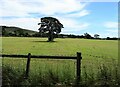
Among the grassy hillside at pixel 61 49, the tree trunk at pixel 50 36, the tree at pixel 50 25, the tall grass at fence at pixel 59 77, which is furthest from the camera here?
the tree at pixel 50 25

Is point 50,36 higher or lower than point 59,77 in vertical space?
higher

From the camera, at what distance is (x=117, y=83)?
1018cm

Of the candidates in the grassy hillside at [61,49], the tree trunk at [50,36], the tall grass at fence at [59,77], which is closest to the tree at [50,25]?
the tree trunk at [50,36]

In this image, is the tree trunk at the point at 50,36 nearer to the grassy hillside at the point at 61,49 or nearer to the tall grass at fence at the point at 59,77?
the grassy hillside at the point at 61,49

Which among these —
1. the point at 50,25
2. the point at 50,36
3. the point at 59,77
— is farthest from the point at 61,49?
the point at 50,25

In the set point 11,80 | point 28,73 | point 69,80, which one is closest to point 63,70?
point 69,80

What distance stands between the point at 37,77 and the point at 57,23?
303ft

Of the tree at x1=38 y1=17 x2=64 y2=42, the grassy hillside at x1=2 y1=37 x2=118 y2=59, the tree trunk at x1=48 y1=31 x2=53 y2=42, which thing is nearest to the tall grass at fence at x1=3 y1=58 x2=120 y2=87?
the grassy hillside at x1=2 y1=37 x2=118 y2=59

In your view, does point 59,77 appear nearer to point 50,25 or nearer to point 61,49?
point 61,49

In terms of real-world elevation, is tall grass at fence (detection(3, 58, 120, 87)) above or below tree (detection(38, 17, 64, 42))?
below

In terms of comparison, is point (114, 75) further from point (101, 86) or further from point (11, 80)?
point (11, 80)

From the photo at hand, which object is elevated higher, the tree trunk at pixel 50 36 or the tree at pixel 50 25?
the tree at pixel 50 25

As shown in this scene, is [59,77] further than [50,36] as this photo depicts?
No

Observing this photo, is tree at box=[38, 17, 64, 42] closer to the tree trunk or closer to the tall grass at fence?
the tree trunk
